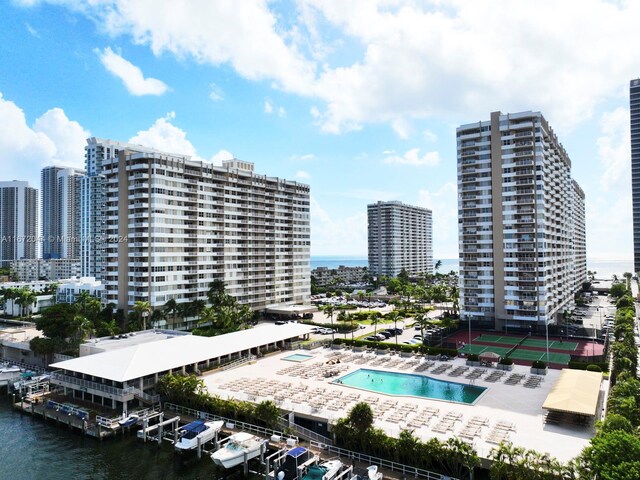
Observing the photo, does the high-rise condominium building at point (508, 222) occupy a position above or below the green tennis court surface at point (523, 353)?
above

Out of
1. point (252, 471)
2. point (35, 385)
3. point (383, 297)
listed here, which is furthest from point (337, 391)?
point (383, 297)

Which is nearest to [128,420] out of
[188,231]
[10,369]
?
[10,369]

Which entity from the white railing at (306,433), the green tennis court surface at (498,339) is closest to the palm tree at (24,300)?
the white railing at (306,433)

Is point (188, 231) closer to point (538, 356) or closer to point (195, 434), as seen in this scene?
point (195, 434)

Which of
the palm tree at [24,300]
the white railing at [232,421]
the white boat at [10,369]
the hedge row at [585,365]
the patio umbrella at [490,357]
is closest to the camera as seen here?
the white railing at [232,421]

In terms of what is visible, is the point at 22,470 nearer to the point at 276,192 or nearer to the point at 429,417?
the point at 429,417

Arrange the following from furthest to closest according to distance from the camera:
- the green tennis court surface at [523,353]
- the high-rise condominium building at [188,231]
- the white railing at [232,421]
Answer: the high-rise condominium building at [188,231] → the green tennis court surface at [523,353] → the white railing at [232,421]

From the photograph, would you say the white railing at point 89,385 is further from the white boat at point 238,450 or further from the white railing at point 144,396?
the white boat at point 238,450
